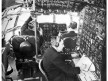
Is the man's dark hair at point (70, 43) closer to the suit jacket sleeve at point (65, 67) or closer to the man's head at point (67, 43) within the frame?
the man's head at point (67, 43)

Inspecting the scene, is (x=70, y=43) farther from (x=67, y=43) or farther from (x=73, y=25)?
(x=73, y=25)

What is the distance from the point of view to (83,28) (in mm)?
2359

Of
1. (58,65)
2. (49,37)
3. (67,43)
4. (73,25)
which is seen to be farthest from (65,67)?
(73,25)

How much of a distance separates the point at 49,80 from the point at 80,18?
85cm

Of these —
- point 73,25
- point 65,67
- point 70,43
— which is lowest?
point 65,67

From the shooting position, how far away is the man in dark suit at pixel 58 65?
7.05 feet

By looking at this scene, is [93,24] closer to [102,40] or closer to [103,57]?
[102,40]

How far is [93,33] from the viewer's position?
237 cm

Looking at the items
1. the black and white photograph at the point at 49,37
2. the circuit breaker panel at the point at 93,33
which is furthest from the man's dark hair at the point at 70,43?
the circuit breaker panel at the point at 93,33

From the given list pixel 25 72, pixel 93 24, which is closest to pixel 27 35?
pixel 25 72

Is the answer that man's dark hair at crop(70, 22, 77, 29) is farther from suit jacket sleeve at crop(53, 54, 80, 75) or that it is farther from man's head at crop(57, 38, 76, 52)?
suit jacket sleeve at crop(53, 54, 80, 75)

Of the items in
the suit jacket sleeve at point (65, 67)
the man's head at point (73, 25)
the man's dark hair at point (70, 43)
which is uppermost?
the man's head at point (73, 25)

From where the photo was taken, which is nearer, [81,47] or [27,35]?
[27,35]

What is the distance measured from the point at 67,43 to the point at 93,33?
38 centimetres
